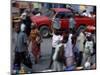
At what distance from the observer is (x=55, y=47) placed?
101 inches

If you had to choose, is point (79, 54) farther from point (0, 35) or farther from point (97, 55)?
point (0, 35)

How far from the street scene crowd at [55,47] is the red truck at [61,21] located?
0.04 meters

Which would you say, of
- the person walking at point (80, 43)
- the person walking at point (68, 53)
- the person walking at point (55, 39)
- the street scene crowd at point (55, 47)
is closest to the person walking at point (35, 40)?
the street scene crowd at point (55, 47)

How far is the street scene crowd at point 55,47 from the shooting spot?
2.41 m

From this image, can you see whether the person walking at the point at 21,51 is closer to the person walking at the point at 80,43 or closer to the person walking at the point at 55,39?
the person walking at the point at 55,39

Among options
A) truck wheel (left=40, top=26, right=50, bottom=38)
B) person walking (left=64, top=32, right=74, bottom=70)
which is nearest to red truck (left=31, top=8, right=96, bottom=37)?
truck wheel (left=40, top=26, right=50, bottom=38)

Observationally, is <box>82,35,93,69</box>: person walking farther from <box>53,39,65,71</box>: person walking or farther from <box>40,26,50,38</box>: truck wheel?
<box>40,26,50,38</box>: truck wheel

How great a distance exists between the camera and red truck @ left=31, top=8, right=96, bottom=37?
2.49 metres

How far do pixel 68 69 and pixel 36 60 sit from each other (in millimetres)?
378

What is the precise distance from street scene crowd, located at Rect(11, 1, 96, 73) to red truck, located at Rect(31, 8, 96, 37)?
0.12 feet

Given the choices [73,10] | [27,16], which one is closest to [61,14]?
[73,10]

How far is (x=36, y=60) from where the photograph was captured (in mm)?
2473

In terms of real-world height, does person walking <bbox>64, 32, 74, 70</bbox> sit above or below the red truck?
below

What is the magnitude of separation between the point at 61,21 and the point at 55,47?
284 millimetres
